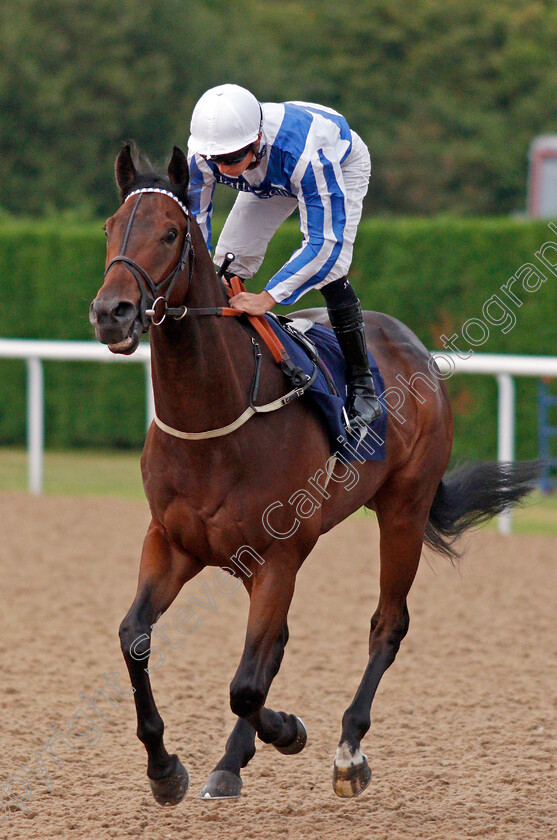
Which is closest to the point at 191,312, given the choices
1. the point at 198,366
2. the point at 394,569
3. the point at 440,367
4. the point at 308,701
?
the point at 198,366

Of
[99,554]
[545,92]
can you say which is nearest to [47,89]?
[545,92]

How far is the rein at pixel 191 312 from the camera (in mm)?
3049

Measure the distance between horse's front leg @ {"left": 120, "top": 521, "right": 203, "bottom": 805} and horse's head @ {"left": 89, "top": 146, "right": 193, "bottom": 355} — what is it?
0.80m

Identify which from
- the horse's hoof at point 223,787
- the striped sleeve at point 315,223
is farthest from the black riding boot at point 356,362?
the horse's hoof at point 223,787

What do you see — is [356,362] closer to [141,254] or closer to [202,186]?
[202,186]

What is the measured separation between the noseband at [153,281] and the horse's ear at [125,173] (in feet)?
0.20

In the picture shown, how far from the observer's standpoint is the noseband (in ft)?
9.96

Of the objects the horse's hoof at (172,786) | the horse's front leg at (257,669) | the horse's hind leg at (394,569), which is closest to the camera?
the horse's front leg at (257,669)

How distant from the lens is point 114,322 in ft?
9.61

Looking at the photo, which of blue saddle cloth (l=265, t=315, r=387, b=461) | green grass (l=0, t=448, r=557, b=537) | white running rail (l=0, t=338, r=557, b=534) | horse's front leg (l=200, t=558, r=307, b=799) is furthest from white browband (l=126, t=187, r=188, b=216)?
green grass (l=0, t=448, r=557, b=537)

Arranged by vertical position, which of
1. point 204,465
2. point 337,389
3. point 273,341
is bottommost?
point 204,465

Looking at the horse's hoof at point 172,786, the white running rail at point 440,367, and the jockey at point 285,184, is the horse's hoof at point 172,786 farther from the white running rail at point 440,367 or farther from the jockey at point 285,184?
the white running rail at point 440,367

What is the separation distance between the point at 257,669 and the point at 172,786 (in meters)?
0.47

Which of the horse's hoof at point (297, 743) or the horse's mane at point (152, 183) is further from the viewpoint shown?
the horse's hoof at point (297, 743)
